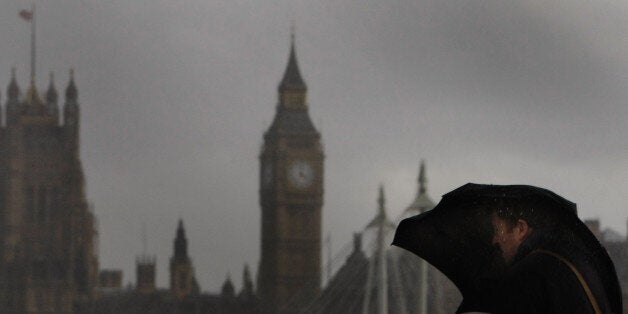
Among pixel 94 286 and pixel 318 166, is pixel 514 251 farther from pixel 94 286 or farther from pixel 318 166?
pixel 318 166

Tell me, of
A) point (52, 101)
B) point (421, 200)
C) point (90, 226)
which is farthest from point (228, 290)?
point (421, 200)

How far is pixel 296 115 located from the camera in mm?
126125

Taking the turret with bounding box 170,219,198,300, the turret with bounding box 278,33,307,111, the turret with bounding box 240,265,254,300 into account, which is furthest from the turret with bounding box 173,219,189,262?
the turret with bounding box 278,33,307,111

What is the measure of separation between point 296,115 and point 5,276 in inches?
911

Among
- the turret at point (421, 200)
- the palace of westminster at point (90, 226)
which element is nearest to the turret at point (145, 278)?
the palace of westminster at point (90, 226)

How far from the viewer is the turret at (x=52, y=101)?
11994 centimetres

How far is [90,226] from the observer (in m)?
116

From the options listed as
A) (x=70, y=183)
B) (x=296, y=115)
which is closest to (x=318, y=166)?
(x=296, y=115)

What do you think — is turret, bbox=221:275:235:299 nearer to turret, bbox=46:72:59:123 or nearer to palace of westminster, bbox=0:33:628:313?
palace of westminster, bbox=0:33:628:313

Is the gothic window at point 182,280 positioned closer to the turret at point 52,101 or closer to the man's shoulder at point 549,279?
the turret at point 52,101

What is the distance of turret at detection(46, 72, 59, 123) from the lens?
119938mm

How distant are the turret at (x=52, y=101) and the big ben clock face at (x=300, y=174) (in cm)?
1669

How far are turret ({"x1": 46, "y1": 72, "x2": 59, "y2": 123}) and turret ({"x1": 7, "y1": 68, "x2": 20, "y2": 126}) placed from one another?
91.1 inches

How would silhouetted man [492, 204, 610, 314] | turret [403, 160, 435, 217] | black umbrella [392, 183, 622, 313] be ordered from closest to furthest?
1. silhouetted man [492, 204, 610, 314]
2. black umbrella [392, 183, 622, 313]
3. turret [403, 160, 435, 217]
